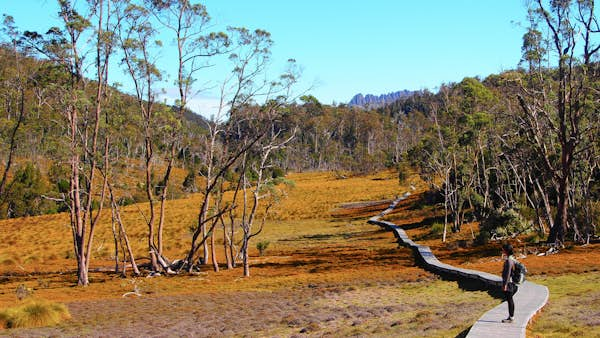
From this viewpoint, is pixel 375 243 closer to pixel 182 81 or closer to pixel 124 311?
pixel 182 81

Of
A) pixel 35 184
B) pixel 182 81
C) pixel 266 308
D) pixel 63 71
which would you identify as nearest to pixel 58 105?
pixel 63 71

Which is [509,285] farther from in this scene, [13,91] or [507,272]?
[13,91]

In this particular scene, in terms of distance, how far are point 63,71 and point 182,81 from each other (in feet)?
16.4

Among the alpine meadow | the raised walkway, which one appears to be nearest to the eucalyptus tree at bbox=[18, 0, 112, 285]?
the alpine meadow

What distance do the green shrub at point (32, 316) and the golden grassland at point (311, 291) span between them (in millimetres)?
444

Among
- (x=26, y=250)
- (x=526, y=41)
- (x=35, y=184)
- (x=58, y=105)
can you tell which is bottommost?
(x=26, y=250)

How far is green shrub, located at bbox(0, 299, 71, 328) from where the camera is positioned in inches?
637

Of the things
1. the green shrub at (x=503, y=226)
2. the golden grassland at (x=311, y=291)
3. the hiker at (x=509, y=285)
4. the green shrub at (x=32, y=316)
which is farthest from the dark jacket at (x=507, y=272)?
the green shrub at (x=503, y=226)

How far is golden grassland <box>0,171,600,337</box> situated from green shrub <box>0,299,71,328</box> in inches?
17.5

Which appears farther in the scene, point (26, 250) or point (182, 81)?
point (26, 250)

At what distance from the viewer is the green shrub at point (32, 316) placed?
53.1 feet

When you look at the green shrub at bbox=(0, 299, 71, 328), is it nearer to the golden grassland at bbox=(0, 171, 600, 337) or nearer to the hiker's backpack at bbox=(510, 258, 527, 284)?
the golden grassland at bbox=(0, 171, 600, 337)

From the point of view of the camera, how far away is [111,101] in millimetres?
26625

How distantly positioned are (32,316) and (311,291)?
880 cm
